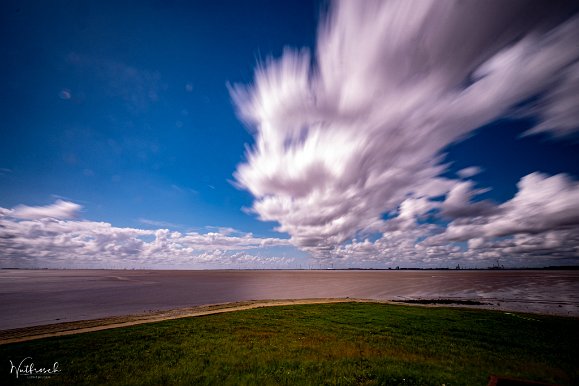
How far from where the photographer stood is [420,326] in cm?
2180

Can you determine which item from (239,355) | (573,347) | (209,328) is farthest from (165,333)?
(573,347)

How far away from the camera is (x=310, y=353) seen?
1412 centimetres

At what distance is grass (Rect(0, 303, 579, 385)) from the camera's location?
434 inches

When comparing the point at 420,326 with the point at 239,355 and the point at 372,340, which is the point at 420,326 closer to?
the point at 372,340

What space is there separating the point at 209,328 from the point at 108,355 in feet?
25.8

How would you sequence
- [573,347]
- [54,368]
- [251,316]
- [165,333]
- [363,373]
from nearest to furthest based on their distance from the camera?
[363,373] → [54,368] → [573,347] → [165,333] → [251,316]

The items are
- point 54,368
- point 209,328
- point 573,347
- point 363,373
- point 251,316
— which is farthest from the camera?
point 251,316
